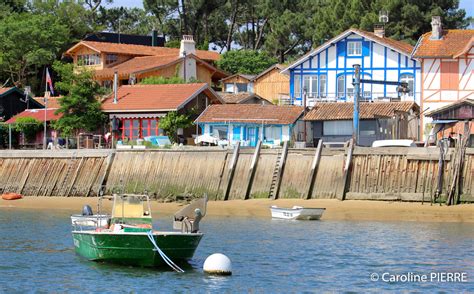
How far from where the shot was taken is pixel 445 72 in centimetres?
6638

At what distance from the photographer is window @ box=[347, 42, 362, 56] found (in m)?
72.8

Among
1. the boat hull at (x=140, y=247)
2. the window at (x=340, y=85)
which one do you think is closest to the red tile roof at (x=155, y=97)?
the window at (x=340, y=85)

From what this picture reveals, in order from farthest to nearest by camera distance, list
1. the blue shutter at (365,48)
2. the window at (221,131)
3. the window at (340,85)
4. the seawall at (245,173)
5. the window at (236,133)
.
Result: the window at (340,85) → the blue shutter at (365,48) → the window at (221,131) → the window at (236,133) → the seawall at (245,173)

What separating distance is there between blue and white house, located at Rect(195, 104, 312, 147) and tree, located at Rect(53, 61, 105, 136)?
7476 millimetres

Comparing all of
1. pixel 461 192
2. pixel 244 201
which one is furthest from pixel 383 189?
pixel 244 201

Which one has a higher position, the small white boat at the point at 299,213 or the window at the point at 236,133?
the window at the point at 236,133

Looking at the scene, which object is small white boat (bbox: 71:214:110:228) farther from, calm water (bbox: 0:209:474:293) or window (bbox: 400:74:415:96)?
window (bbox: 400:74:415:96)

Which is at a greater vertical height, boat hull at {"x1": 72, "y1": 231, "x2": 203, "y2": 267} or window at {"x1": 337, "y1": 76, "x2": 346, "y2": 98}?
window at {"x1": 337, "y1": 76, "x2": 346, "y2": 98}

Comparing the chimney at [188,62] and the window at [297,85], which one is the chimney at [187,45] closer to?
the chimney at [188,62]

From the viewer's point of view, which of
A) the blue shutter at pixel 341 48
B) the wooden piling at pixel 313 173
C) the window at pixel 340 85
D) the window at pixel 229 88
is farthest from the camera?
the window at pixel 229 88

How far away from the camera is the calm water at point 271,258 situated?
99.0 feet

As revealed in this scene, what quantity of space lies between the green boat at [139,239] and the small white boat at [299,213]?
1308cm

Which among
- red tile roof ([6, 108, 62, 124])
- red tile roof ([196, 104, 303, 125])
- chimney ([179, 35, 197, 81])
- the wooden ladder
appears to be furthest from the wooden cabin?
the wooden ladder

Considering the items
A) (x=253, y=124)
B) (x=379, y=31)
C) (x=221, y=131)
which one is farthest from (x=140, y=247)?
(x=379, y=31)
